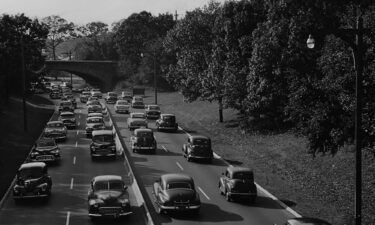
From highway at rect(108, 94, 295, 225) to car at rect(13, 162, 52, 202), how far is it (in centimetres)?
522

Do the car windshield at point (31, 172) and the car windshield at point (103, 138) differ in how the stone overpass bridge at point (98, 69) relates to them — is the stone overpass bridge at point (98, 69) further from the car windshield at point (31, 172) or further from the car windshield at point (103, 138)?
the car windshield at point (31, 172)

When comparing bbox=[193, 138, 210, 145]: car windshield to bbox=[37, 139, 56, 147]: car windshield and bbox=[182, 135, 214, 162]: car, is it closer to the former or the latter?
bbox=[182, 135, 214, 162]: car

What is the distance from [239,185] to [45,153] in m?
16.2

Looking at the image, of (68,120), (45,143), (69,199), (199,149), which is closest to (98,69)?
(68,120)

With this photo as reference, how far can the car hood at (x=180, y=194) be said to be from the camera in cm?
2538

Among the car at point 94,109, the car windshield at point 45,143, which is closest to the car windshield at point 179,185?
the car windshield at point 45,143

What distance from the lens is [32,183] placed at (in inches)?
1128

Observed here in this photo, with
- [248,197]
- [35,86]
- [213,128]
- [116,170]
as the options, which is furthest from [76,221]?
[35,86]

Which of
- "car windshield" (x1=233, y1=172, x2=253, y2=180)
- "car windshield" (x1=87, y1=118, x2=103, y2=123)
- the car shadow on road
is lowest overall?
the car shadow on road

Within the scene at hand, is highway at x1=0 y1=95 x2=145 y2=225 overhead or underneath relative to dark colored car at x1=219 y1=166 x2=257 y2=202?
underneath

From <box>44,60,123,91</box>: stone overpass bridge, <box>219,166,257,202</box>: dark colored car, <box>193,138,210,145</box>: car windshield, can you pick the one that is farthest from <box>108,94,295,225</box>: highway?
<box>44,60,123,91</box>: stone overpass bridge

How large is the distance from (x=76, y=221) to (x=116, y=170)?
11.6 meters

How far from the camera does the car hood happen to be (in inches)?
999

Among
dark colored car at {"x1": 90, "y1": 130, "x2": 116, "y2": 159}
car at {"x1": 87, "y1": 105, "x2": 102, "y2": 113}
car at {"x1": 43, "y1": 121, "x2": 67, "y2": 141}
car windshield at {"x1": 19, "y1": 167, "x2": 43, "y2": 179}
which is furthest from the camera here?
car at {"x1": 87, "y1": 105, "x2": 102, "y2": 113}
